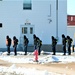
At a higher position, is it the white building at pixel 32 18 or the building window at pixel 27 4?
the building window at pixel 27 4

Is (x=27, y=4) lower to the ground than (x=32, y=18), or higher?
higher

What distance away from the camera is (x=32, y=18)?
36.2m

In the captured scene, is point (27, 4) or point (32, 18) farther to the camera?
point (27, 4)

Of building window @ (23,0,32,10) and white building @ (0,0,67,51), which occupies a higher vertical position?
building window @ (23,0,32,10)

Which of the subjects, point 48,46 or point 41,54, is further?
point 48,46

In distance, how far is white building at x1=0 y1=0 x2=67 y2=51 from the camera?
35.9 m

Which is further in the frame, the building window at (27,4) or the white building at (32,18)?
the building window at (27,4)

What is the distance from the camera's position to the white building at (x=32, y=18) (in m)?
35.9

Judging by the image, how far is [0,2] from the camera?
35656 millimetres

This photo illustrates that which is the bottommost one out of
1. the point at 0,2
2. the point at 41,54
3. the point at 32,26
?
the point at 41,54

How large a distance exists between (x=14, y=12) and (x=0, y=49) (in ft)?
12.9

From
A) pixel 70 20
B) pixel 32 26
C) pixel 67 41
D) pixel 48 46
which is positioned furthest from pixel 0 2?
pixel 70 20

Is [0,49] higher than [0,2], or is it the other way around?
[0,2]

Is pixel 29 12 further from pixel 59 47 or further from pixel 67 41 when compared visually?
pixel 67 41
